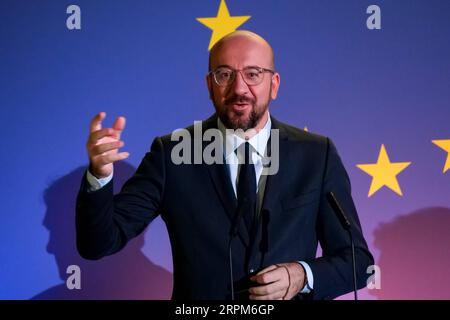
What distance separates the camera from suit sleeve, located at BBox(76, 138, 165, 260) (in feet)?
4.90

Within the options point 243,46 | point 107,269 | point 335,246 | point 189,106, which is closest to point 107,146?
point 243,46

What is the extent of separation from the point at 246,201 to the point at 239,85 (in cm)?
35

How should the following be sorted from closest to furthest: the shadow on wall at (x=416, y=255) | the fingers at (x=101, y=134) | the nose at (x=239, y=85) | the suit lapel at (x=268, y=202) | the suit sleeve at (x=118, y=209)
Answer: the fingers at (x=101, y=134), the suit sleeve at (x=118, y=209), the suit lapel at (x=268, y=202), the nose at (x=239, y=85), the shadow on wall at (x=416, y=255)

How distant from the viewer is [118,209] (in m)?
1.72

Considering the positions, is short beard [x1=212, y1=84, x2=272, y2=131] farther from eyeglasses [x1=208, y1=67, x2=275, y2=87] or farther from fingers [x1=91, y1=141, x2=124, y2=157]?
fingers [x1=91, y1=141, x2=124, y2=157]

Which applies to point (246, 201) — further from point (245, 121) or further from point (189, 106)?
point (189, 106)

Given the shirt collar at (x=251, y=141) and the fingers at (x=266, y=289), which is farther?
the shirt collar at (x=251, y=141)

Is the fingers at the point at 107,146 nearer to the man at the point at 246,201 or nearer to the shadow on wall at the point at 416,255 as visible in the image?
the man at the point at 246,201

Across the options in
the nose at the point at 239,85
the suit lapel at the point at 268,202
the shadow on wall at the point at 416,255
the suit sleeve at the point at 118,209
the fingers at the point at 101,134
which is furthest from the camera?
the shadow on wall at the point at 416,255

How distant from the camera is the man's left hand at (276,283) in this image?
1.46m

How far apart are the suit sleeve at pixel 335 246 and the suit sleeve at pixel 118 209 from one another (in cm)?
49

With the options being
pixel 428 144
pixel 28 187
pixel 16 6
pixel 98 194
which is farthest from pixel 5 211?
pixel 428 144

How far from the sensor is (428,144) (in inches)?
92.2

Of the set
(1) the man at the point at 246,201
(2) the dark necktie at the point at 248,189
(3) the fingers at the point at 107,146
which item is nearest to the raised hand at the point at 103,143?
(3) the fingers at the point at 107,146
